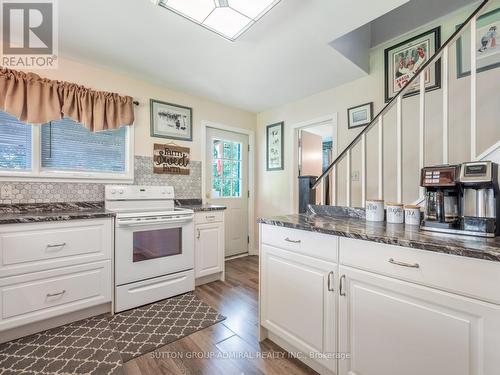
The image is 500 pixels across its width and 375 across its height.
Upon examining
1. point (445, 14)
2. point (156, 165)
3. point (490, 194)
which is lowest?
point (490, 194)

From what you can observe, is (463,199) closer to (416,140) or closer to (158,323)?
(416,140)

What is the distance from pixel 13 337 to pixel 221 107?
3.29 m

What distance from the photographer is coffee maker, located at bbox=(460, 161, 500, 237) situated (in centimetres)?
100

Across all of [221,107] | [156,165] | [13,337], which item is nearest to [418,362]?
[13,337]

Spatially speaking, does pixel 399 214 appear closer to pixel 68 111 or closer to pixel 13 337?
pixel 13 337

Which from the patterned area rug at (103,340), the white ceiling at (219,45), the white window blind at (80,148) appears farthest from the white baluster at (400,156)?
the white window blind at (80,148)

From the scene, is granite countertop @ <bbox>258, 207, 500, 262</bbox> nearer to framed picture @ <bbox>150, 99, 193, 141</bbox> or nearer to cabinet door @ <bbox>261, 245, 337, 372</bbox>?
cabinet door @ <bbox>261, 245, 337, 372</bbox>

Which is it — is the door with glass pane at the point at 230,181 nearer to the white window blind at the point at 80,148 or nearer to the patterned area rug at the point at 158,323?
the white window blind at the point at 80,148

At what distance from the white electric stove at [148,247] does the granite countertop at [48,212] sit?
21 cm

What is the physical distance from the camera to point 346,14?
5.68 feet

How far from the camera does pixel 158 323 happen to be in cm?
192

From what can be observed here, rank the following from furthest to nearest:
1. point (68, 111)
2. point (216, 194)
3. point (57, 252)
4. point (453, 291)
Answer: point (216, 194)
point (68, 111)
point (57, 252)
point (453, 291)

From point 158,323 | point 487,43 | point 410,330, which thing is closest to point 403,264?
point 410,330

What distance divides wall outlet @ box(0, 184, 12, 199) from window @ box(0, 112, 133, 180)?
0.11 m
